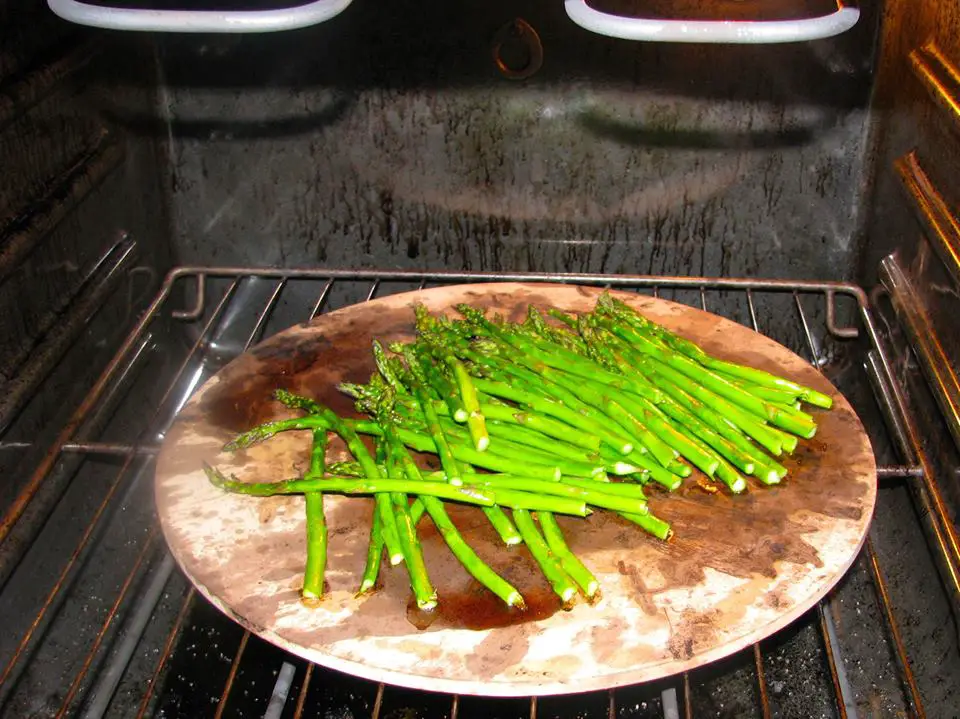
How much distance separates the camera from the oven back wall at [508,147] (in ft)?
9.59

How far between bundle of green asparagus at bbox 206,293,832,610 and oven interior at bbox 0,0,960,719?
43cm

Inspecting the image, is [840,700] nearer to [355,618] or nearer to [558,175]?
[355,618]

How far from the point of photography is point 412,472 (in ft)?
6.59

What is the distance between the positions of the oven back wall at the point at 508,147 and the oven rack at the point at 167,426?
0.15m

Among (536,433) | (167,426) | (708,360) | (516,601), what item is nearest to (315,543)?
(516,601)

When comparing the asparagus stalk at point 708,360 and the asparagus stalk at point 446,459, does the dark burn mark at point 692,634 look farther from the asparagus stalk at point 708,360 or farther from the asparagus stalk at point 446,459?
the asparagus stalk at point 708,360

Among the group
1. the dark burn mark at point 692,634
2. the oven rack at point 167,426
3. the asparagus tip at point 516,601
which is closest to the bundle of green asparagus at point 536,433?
the asparagus tip at point 516,601

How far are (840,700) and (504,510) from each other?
76 centimetres

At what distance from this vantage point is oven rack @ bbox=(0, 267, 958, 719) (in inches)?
83.2

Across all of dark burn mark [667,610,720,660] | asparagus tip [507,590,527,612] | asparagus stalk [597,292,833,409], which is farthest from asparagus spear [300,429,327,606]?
asparagus stalk [597,292,833,409]

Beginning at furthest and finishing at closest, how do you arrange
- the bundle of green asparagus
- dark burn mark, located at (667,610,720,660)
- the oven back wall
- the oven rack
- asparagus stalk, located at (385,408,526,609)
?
the oven back wall, the oven rack, the bundle of green asparagus, asparagus stalk, located at (385,408,526,609), dark burn mark, located at (667,610,720,660)

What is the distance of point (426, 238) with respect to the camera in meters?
3.25

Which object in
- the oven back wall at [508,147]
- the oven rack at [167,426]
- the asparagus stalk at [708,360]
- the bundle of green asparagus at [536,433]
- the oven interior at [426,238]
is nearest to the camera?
the bundle of green asparagus at [536,433]

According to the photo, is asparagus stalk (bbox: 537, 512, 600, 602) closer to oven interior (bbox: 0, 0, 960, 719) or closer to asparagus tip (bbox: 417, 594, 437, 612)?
asparagus tip (bbox: 417, 594, 437, 612)
